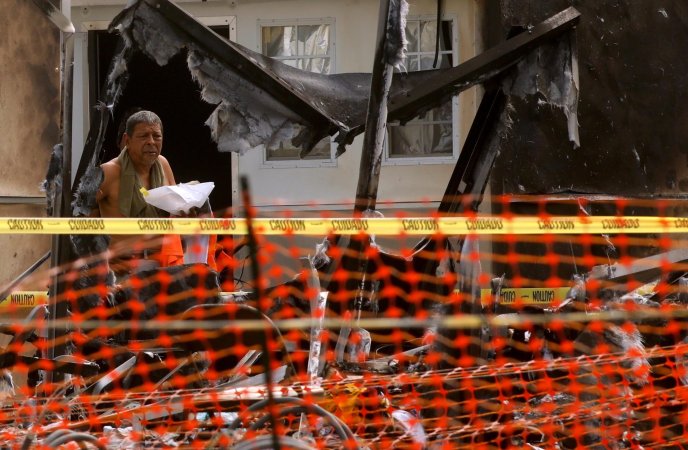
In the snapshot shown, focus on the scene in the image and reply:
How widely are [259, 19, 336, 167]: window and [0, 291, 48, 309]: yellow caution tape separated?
5.15 metres

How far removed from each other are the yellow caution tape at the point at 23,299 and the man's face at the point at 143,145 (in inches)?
43.0

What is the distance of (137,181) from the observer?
7078mm

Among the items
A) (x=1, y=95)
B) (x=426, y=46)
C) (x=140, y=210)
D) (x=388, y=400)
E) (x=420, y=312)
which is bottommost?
(x=388, y=400)

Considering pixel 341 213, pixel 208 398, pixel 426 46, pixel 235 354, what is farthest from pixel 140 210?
pixel 426 46

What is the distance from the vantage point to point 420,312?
601 cm

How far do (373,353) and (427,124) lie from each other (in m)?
6.96

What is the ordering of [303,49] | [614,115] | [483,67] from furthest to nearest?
[303,49]
[614,115]
[483,67]

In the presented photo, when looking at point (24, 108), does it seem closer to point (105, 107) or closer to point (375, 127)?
point (105, 107)

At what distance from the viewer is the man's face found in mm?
7262

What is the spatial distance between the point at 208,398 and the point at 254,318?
42cm

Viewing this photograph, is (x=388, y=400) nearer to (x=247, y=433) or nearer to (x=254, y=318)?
(x=254, y=318)

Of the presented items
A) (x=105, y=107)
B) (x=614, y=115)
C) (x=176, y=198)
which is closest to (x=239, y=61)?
(x=105, y=107)

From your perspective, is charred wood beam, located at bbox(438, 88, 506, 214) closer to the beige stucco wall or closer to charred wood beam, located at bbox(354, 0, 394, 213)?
charred wood beam, located at bbox(354, 0, 394, 213)

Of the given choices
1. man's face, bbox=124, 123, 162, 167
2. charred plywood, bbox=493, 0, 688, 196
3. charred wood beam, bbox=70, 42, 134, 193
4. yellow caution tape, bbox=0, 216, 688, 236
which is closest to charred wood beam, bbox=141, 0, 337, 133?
charred wood beam, bbox=70, 42, 134, 193
